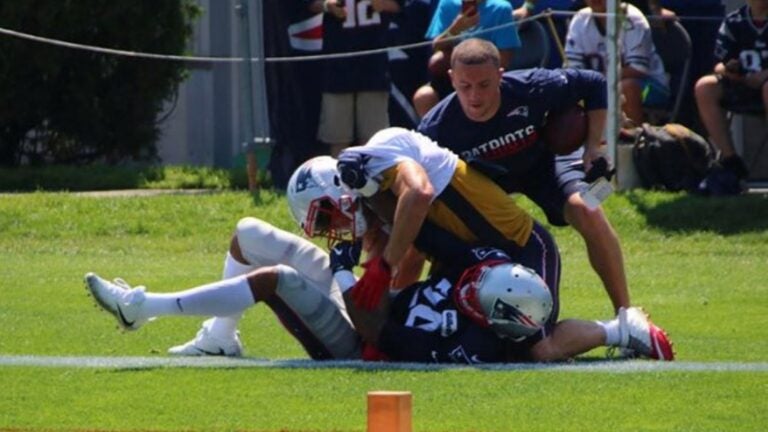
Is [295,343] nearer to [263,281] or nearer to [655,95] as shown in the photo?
[263,281]

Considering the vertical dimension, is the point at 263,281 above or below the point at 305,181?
below

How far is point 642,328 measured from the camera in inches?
347

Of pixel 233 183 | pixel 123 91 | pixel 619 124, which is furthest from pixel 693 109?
pixel 123 91

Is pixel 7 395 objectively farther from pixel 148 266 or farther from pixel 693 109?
pixel 693 109

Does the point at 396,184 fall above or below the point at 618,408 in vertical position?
above

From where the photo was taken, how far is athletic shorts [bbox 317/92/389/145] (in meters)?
17.0

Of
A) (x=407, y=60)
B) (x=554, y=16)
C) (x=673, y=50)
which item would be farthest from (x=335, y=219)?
(x=673, y=50)

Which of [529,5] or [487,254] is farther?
[529,5]

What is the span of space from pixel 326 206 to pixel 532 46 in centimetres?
822

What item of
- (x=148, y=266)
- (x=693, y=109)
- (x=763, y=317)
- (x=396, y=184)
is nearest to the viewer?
(x=396, y=184)

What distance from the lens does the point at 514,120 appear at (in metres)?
9.17

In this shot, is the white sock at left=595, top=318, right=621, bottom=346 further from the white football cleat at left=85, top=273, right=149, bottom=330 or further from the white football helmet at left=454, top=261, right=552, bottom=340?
the white football cleat at left=85, top=273, right=149, bottom=330

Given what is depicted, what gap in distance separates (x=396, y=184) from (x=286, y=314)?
72cm

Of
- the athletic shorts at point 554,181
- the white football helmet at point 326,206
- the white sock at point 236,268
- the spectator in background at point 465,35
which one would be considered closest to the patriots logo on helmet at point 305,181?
the white football helmet at point 326,206
